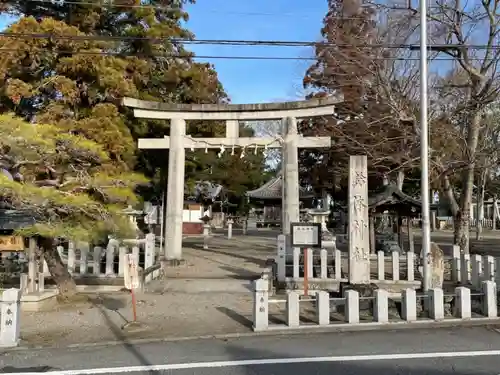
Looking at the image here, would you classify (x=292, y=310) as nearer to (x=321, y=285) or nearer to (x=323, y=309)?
(x=323, y=309)

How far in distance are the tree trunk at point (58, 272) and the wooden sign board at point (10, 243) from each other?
2.20ft

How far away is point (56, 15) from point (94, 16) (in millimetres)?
1557

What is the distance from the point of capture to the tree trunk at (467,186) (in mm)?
15555

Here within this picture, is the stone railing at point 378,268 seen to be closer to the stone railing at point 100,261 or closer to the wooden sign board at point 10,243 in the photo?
the stone railing at point 100,261

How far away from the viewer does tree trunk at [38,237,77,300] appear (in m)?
10.8

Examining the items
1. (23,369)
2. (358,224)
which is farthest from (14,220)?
(358,224)

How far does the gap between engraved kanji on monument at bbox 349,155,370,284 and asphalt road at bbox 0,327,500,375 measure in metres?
3.58

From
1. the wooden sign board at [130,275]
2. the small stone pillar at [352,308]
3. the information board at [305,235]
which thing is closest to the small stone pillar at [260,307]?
the small stone pillar at [352,308]

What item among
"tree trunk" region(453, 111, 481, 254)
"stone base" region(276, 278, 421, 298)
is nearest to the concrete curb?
"stone base" region(276, 278, 421, 298)

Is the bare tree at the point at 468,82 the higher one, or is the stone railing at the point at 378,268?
the bare tree at the point at 468,82

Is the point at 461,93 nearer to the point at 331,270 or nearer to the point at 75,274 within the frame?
the point at 331,270

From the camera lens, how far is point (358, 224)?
11617 millimetres

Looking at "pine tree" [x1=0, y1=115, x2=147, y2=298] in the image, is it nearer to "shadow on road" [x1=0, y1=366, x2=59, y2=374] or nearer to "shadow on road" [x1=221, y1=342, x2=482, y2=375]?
"shadow on road" [x1=0, y1=366, x2=59, y2=374]

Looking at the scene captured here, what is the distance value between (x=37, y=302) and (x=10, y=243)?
1.32 metres
